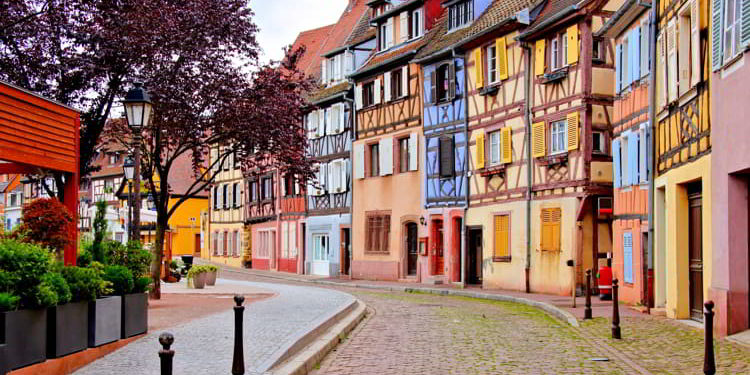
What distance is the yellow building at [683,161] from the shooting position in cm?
1569

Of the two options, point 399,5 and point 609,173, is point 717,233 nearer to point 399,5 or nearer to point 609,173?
point 609,173

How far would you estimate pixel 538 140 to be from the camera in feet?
93.2

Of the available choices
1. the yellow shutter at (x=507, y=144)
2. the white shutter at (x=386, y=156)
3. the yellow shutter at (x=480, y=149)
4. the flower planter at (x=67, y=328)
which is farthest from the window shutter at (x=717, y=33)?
the white shutter at (x=386, y=156)

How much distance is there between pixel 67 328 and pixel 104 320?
3.93ft

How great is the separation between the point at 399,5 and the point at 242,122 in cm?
1785

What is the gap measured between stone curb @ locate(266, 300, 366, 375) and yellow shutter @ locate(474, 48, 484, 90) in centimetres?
1536

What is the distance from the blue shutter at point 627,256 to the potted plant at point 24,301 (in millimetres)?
15897

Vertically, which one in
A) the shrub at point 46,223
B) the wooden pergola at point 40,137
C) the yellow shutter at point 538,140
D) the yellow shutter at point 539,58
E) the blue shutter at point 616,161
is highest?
the yellow shutter at point 539,58

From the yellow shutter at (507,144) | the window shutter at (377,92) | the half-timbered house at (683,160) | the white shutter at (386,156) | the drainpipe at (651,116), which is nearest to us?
the half-timbered house at (683,160)

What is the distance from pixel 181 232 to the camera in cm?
7469


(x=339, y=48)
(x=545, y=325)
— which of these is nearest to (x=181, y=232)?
(x=339, y=48)

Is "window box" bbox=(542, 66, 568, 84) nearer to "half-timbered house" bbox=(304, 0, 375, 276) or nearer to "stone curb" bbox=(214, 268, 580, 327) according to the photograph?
"stone curb" bbox=(214, 268, 580, 327)

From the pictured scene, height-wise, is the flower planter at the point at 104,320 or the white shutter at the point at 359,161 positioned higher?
the white shutter at the point at 359,161

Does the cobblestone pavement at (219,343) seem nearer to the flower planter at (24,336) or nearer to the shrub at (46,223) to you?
the flower planter at (24,336)
